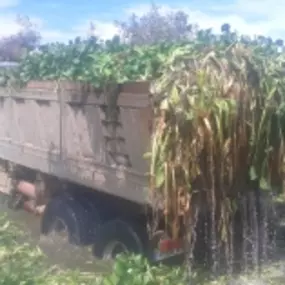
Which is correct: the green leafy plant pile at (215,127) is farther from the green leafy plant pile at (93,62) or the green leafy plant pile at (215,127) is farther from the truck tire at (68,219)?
the truck tire at (68,219)

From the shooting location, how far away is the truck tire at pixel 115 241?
6.00 m

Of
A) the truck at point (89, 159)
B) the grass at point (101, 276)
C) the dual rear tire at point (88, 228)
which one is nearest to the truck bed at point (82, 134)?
the truck at point (89, 159)

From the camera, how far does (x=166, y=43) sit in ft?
22.9

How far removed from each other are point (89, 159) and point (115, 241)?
0.97 m

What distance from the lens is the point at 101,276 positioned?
6.16 meters

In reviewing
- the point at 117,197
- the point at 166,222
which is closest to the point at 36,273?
the point at 117,197

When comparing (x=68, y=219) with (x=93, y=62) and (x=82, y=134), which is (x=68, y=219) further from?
(x=93, y=62)

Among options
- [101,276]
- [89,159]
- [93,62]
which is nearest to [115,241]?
[101,276]

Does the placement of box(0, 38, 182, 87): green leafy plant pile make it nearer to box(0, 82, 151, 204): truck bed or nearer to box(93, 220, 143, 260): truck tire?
box(0, 82, 151, 204): truck bed

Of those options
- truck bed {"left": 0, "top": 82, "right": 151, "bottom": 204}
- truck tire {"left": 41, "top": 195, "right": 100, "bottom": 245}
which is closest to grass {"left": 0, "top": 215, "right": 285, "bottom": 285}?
truck tire {"left": 41, "top": 195, "right": 100, "bottom": 245}

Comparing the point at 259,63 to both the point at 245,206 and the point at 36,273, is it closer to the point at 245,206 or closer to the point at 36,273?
the point at 245,206

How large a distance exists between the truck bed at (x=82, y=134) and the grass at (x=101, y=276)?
0.70 metres

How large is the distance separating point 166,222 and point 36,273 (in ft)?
5.99

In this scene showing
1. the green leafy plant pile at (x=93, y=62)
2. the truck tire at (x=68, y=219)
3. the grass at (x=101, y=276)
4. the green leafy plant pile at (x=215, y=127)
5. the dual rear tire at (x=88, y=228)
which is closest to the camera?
the green leafy plant pile at (x=215, y=127)
